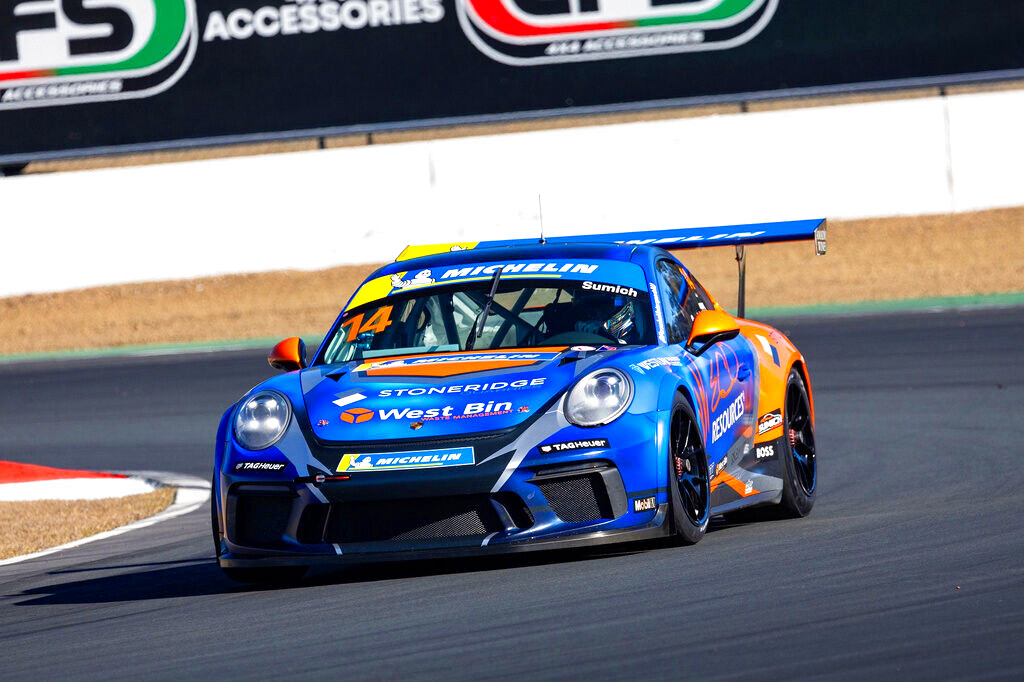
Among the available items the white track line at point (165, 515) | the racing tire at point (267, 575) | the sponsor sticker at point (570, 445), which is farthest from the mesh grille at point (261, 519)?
the white track line at point (165, 515)

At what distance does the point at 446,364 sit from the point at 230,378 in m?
9.95

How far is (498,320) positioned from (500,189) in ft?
47.7

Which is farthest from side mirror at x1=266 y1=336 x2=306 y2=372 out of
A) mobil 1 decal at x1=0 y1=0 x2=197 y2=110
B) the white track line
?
mobil 1 decal at x1=0 y1=0 x2=197 y2=110

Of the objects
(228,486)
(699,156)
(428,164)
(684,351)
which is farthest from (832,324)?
(228,486)

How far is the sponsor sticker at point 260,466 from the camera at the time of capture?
5844mm

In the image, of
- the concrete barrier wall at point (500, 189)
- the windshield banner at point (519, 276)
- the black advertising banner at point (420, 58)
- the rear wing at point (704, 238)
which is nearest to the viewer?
the windshield banner at point (519, 276)

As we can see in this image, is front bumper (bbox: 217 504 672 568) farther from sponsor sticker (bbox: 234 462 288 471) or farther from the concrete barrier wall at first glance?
the concrete barrier wall

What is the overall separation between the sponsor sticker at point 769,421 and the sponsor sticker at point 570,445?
1638 millimetres

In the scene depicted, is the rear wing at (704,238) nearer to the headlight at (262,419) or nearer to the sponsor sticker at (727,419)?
the sponsor sticker at (727,419)

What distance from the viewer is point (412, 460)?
5.69 metres

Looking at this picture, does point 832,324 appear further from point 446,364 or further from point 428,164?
point 446,364

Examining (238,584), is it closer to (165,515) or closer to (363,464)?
(363,464)

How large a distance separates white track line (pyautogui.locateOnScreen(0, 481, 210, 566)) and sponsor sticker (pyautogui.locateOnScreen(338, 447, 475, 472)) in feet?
9.05

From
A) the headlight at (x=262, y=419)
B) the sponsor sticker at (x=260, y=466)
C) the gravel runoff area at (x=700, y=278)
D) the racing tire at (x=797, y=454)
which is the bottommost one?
the gravel runoff area at (x=700, y=278)
